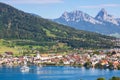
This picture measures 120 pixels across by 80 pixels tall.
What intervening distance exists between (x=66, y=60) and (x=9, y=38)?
48.5m

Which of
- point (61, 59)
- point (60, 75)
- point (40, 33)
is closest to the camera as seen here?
point (60, 75)

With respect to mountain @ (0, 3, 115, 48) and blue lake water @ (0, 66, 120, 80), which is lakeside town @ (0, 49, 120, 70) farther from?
mountain @ (0, 3, 115, 48)

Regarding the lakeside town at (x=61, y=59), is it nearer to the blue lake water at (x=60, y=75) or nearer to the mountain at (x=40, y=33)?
the blue lake water at (x=60, y=75)

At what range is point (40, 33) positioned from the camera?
571ft

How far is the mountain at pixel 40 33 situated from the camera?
15925 cm

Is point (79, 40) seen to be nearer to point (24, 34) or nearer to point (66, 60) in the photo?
point (24, 34)

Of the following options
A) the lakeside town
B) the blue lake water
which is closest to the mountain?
the lakeside town

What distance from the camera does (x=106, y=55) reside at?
12388 cm

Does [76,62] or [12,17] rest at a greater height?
[12,17]

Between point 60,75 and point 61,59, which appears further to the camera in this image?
point 61,59

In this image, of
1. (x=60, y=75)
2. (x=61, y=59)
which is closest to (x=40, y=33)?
(x=61, y=59)

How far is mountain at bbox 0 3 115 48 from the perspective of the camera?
159m

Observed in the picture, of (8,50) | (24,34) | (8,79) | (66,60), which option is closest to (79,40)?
(24,34)

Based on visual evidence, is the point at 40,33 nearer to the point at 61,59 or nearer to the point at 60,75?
the point at 61,59
